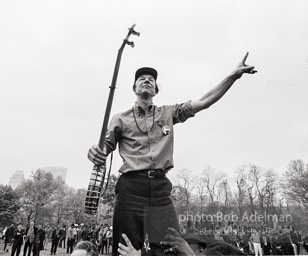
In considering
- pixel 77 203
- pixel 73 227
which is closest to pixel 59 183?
pixel 77 203

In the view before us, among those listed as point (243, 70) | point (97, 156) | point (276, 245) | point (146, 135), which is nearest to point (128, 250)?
point (97, 156)

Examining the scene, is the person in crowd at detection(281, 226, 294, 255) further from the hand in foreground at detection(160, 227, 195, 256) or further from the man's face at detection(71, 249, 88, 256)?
the hand in foreground at detection(160, 227, 195, 256)

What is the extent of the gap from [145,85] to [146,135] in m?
0.52

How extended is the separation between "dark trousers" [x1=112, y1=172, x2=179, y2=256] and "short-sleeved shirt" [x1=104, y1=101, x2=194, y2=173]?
13 centimetres

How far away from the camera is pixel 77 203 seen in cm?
6081

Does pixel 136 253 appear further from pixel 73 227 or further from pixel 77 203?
pixel 77 203

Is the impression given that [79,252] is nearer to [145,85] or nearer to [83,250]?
[83,250]

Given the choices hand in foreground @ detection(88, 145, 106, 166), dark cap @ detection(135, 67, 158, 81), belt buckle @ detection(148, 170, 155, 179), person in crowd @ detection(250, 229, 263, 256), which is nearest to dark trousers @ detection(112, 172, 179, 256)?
belt buckle @ detection(148, 170, 155, 179)

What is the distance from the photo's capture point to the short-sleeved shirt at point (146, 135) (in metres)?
2.39

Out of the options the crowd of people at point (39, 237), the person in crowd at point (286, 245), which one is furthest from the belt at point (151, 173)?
the person in crowd at point (286, 245)

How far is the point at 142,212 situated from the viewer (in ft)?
7.32

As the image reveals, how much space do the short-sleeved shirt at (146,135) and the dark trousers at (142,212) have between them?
0.13 meters

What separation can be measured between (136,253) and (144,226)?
0.93ft

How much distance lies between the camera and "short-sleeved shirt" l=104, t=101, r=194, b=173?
239 centimetres
